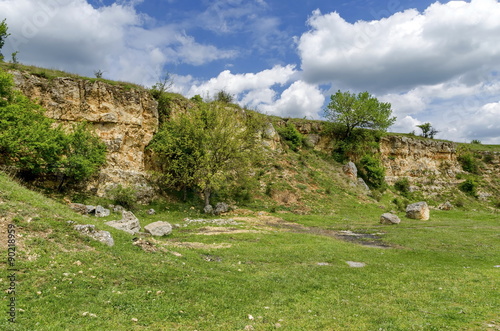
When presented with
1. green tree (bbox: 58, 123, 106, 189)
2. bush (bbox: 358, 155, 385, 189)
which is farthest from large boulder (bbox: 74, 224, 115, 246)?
bush (bbox: 358, 155, 385, 189)

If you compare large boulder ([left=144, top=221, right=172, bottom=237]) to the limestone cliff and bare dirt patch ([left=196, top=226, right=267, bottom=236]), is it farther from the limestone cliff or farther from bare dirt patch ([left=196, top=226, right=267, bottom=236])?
the limestone cliff

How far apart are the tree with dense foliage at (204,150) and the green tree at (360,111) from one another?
104 feet

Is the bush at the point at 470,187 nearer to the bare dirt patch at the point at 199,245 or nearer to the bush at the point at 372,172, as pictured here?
the bush at the point at 372,172

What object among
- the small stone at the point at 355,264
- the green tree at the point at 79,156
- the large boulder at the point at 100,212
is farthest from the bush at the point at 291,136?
the small stone at the point at 355,264

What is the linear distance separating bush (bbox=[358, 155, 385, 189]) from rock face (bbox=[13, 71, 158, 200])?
44902mm

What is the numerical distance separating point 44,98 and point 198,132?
1942 centimetres

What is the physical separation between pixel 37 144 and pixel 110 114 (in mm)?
13335

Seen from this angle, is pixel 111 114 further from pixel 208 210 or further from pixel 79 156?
pixel 208 210

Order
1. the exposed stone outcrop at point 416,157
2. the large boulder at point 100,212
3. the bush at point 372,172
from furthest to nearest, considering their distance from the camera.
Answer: the exposed stone outcrop at point 416,157 → the bush at point 372,172 → the large boulder at point 100,212

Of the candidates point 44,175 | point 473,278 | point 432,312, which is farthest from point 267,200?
point 432,312

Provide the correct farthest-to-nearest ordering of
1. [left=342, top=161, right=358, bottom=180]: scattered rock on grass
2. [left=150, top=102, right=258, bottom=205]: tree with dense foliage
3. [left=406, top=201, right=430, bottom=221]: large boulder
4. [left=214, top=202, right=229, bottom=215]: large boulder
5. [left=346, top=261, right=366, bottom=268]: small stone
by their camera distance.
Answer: [left=342, top=161, right=358, bottom=180]: scattered rock on grass
[left=406, top=201, right=430, bottom=221]: large boulder
[left=150, top=102, right=258, bottom=205]: tree with dense foliage
[left=214, top=202, right=229, bottom=215]: large boulder
[left=346, top=261, right=366, bottom=268]: small stone

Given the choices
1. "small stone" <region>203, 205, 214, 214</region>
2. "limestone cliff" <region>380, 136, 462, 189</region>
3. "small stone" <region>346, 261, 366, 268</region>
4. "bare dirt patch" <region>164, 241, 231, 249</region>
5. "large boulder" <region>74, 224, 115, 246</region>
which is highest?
"limestone cliff" <region>380, 136, 462, 189</region>

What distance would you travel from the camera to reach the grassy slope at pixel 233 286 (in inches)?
344

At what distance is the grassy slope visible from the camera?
875 cm
